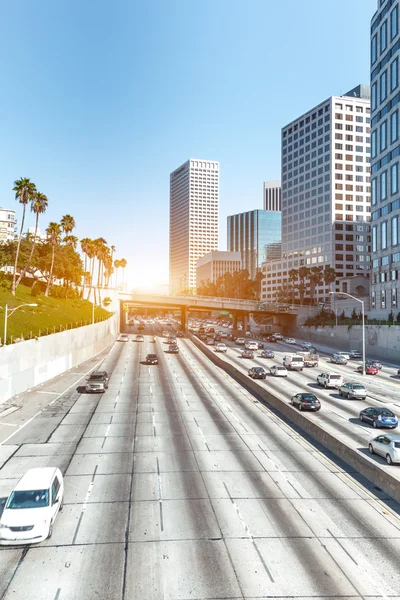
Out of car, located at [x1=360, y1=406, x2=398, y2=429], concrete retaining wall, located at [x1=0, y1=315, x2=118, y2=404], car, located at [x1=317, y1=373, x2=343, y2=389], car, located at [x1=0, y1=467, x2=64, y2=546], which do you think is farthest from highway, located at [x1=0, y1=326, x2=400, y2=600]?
car, located at [x1=317, y1=373, x2=343, y2=389]

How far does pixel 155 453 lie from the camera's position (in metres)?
25.3

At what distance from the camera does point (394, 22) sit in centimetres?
9081

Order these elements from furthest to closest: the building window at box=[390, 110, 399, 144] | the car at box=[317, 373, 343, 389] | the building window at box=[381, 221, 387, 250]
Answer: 1. the building window at box=[381, 221, 387, 250]
2. the building window at box=[390, 110, 399, 144]
3. the car at box=[317, 373, 343, 389]

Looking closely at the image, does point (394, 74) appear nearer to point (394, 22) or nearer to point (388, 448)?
point (394, 22)

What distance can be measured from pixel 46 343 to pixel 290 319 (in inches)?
3487

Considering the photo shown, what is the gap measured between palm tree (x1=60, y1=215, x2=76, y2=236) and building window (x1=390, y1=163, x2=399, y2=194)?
70.9 m

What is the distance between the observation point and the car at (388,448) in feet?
75.4

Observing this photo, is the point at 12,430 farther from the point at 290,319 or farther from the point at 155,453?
the point at 290,319

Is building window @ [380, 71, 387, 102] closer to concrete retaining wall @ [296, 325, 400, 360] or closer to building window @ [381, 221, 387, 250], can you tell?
building window @ [381, 221, 387, 250]

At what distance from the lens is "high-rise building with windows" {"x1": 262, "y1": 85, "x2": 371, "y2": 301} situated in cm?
15475

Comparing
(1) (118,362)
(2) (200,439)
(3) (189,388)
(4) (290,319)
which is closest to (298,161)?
(4) (290,319)

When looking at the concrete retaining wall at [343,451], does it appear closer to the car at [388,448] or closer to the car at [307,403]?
the car at [388,448]

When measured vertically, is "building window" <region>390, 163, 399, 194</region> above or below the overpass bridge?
above

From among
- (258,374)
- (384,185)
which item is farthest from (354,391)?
(384,185)
